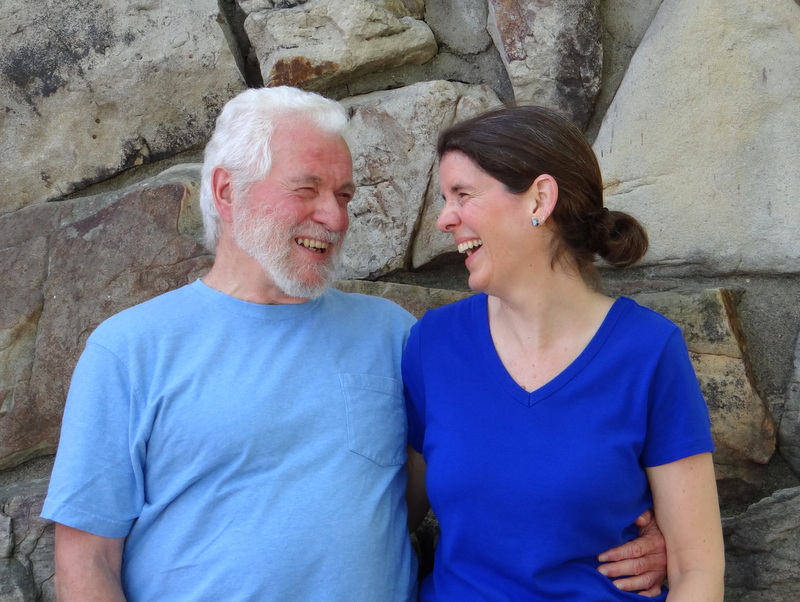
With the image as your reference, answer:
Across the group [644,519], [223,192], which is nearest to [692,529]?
[644,519]

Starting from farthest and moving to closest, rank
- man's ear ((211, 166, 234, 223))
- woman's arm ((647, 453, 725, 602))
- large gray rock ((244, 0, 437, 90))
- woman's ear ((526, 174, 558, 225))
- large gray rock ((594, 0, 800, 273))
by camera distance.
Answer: large gray rock ((244, 0, 437, 90)) → man's ear ((211, 166, 234, 223)) → large gray rock ((594, 0, 800, 273)) → woman's ear ((526, 174, 558, 225)) → woman's arm ((647, 453, 725, 602))

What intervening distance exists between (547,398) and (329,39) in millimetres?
956

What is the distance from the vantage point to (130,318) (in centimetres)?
166

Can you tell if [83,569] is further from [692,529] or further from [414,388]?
[692,529]

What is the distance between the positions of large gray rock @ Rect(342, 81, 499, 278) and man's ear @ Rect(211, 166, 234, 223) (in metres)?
0.30

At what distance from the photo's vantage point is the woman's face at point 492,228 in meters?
1.58

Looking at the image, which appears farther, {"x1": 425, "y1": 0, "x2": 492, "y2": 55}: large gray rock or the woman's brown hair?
{"x1": 425, "y1": 0, "x2": 492, "y2": 55}: large gray rock

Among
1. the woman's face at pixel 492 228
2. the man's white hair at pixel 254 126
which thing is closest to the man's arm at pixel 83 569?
the man's white hair at pixel 254 126

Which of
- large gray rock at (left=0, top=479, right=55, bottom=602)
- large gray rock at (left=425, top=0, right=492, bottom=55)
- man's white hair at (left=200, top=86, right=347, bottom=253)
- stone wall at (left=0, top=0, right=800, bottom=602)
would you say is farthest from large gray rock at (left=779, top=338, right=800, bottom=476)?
large gray rock at (left=0, top=479, right=55, bottom=602)

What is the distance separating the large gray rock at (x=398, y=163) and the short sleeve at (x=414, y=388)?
0.86 feet

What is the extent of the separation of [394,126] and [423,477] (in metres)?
0.78

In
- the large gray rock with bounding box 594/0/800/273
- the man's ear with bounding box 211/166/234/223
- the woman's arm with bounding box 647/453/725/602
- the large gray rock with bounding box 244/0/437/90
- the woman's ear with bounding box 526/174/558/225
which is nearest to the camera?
the woman's arm with bounding box 647/453/725/602

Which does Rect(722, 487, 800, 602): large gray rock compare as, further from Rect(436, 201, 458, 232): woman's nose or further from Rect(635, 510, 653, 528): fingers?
Rect(436, 201, 458, 232): woman's nose

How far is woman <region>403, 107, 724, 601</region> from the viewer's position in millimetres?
1463
